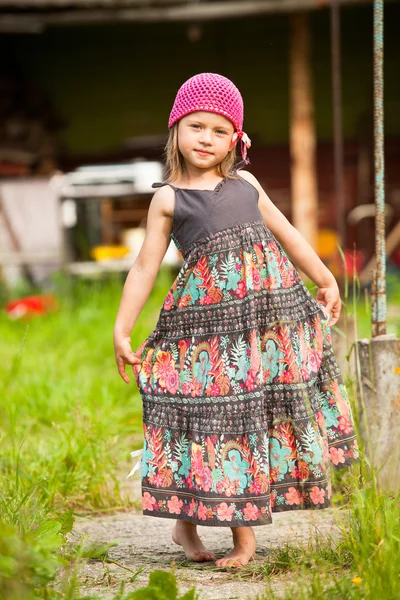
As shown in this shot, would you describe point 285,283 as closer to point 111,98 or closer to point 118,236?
point 118,236

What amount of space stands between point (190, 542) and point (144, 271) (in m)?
0.75

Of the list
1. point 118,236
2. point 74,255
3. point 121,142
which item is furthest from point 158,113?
point 74,255

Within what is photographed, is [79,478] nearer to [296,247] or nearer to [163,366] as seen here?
[163,366]

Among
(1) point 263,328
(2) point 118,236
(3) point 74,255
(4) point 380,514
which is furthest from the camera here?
(2) point 118,236

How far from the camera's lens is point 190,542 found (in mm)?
2527

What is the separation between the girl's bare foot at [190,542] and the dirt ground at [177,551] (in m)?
0.03

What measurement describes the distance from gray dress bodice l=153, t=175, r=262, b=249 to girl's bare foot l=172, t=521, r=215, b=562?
774mm

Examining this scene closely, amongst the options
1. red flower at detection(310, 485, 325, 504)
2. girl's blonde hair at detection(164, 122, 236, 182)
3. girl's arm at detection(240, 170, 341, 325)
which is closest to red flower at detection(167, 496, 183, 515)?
red flower at detection(310, 485, 325, 504)

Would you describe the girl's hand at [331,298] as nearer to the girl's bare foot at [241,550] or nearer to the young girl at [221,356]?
the young girl at [221,356]

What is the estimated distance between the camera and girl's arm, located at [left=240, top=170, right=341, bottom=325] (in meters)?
2.59

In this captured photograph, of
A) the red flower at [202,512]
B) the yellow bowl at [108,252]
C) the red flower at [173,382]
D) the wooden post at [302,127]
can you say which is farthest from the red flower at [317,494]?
the yellow bowl at [108,252]

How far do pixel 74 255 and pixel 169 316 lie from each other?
6251 mm

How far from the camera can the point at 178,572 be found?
239cm

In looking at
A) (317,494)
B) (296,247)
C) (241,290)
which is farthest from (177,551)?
(296,247)
